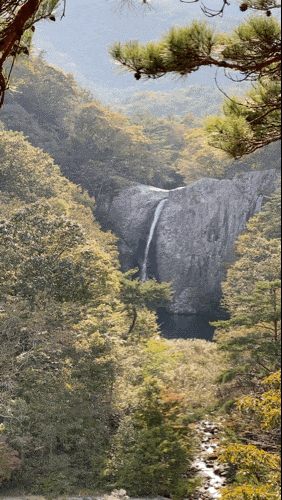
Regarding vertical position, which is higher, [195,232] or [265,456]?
[195,232]

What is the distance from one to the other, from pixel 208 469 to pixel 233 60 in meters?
6.04

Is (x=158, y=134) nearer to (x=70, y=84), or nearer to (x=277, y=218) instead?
(x=70, y=84)

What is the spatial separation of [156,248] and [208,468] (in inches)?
551

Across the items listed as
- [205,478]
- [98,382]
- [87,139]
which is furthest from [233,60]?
[87,139]

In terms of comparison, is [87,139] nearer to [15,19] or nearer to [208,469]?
[208,469]

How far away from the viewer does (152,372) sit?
7.29 metres

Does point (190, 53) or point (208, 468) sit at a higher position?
point (190, 53)

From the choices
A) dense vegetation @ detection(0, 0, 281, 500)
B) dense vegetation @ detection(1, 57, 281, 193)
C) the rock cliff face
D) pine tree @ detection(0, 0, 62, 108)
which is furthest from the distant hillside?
pine tree @ detection(0, 0, 62, 108)

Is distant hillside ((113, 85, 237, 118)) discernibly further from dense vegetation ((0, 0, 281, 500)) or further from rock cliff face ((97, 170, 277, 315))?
dense vegetation ((0, 0, 281, 500))

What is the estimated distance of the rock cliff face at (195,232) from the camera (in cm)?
1902

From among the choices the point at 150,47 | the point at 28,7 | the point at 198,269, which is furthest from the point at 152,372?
the point at 198,269

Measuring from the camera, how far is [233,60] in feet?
9.86

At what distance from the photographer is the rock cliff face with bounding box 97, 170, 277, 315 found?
749 inches

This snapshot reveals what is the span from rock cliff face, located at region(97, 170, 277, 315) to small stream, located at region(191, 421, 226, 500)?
36.4ft
